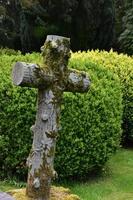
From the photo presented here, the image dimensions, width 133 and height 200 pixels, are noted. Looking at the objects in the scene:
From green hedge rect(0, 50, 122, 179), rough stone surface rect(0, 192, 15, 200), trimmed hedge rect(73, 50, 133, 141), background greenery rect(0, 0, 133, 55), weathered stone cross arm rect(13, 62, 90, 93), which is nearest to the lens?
weathered stone cross arm rect(13, 62, 90, 93)

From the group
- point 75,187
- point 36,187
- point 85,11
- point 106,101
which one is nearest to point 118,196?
point 75,187

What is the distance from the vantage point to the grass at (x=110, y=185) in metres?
7.33

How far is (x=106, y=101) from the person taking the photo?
8.09 metres

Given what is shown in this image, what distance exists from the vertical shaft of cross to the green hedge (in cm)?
231

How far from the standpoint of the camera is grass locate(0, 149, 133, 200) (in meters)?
7.33

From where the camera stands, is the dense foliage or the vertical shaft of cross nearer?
the vertical shaft of cross

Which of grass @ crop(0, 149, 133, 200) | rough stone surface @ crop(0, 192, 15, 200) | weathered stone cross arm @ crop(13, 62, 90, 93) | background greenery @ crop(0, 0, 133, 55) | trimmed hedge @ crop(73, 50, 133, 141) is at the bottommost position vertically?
rough stone surface @ crop(0, 192, 15, 200)

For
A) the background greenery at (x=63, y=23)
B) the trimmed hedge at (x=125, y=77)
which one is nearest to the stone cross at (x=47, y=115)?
the trimmed hedge at (x=125, y=77)

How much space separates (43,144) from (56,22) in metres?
9.86

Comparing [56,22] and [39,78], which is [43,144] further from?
[56,22]

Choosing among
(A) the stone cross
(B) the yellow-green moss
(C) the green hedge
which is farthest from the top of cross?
(C) the green hedge

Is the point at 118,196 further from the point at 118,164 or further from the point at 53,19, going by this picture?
the point at 53,19

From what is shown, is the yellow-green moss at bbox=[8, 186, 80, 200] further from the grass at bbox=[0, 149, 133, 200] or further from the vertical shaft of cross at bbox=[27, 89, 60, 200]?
the grass at bbox=[0, 149, 133, 200]

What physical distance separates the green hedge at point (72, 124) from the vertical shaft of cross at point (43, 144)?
2312 mm
